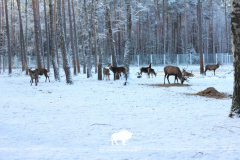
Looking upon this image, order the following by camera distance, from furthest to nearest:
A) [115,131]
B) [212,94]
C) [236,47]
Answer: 1. [212,94]
2. [236,47]
3. [115,131]

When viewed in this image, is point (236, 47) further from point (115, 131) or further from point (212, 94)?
point (212, 94)

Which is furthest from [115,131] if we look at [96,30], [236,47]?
[96,30]

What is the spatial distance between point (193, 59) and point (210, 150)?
138 ft

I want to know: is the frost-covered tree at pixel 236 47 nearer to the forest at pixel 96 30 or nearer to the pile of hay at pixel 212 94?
the pile of hay at pixel 212 94

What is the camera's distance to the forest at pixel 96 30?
23797mm

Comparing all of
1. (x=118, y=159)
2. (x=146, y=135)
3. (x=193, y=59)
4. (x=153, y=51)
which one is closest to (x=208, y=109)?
(x=146, y=135)

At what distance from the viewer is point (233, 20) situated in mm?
6660

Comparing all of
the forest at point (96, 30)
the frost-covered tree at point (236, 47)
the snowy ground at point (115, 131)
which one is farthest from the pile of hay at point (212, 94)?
the forest at point (96, 30)

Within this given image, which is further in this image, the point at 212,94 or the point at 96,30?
the point at 96,30

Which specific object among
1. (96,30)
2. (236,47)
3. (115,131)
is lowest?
(115,131)

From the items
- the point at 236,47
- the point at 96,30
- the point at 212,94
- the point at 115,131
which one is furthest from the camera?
the point at 96,30

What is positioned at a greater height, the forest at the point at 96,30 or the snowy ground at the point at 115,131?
the forest at the point at 96,30

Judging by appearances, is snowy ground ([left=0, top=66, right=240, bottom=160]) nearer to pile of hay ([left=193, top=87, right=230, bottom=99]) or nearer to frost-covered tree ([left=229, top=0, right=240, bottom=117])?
frost-covered tree ([left=229, top=0, right=240, bottom=117])

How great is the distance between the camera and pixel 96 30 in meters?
24.0
